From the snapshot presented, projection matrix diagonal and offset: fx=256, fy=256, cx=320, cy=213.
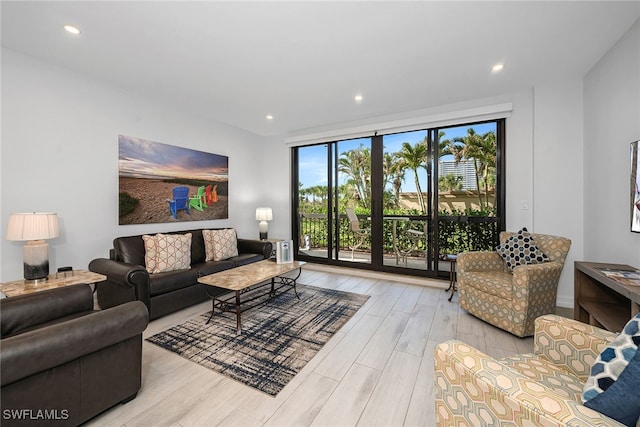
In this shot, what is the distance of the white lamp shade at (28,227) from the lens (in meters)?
2.11

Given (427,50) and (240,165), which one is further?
(240,165)

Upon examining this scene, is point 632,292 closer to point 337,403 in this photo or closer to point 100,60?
point 337,403

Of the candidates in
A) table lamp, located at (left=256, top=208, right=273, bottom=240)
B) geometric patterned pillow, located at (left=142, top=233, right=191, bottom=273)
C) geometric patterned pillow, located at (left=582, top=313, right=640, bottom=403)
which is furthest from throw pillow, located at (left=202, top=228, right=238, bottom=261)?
geometric patterned pillow, located at (left=582, top=313, right=640, bottom=403)

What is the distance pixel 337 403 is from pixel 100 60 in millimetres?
3687

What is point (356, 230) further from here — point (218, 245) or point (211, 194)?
point (211, 194)

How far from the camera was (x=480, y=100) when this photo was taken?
3537 mm

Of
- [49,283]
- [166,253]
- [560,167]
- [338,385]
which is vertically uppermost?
[560,167]

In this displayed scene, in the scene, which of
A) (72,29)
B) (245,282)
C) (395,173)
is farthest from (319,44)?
(395,173)

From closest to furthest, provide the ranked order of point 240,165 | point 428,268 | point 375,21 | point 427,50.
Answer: point 375,21, point 427,50, point 428,268, point 240,165

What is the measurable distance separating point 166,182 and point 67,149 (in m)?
1.09

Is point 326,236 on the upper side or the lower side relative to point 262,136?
lower

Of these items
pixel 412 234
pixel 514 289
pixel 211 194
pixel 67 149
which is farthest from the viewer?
pixel 211 194

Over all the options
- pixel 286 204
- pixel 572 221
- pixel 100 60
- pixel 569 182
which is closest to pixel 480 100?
pixel 569 182

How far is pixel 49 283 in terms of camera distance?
2162 millimetres
